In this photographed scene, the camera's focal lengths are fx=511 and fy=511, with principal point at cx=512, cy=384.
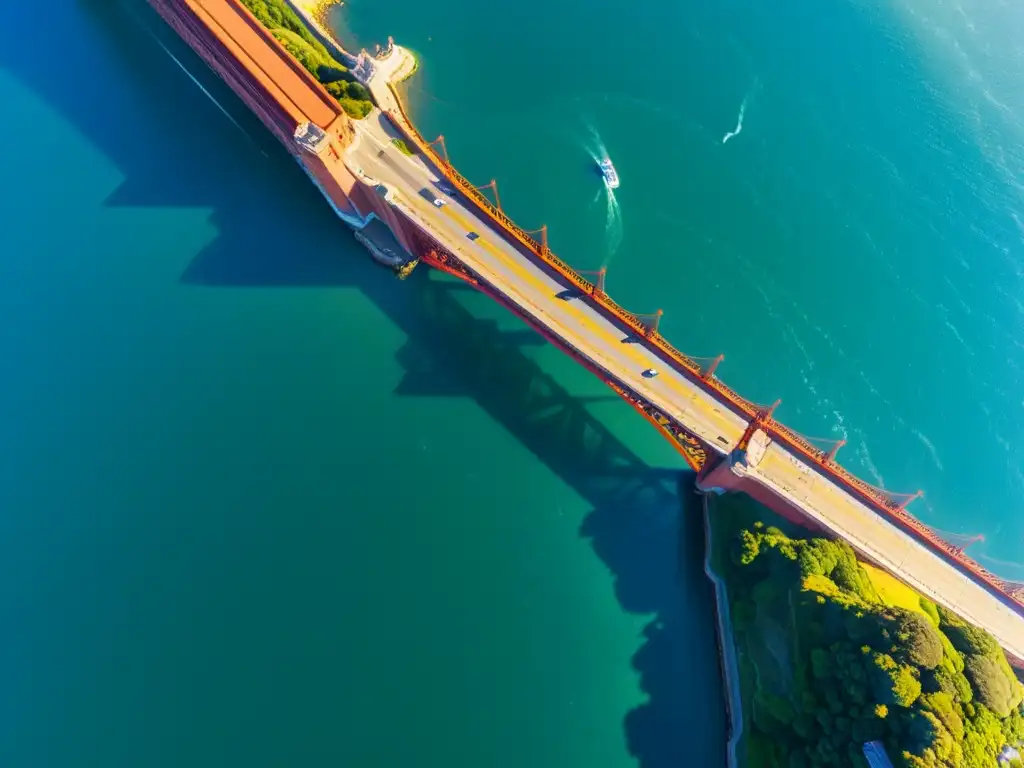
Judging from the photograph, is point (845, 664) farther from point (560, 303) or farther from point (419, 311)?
point (419, 311)

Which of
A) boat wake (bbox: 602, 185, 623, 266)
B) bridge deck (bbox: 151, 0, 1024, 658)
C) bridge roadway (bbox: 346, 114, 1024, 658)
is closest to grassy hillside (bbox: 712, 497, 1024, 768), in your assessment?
bridge roadway (bbox: 346, 114, 1024, 658)

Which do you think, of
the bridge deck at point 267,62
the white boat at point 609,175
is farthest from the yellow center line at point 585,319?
the white boat at point 609,175

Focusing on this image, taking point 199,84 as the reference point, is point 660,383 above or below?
below

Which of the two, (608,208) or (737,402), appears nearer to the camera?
(737,402)

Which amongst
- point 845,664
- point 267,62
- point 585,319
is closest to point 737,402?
point 585,319

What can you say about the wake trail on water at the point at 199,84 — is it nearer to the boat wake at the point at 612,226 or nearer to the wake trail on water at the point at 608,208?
the wake trail on water at the point at 608,208

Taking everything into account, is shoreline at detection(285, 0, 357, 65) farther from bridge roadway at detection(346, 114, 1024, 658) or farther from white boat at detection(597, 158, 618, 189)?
white boat at detection(597, 158, 618, 189)

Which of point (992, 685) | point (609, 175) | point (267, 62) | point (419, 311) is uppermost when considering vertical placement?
point (609, 175)
